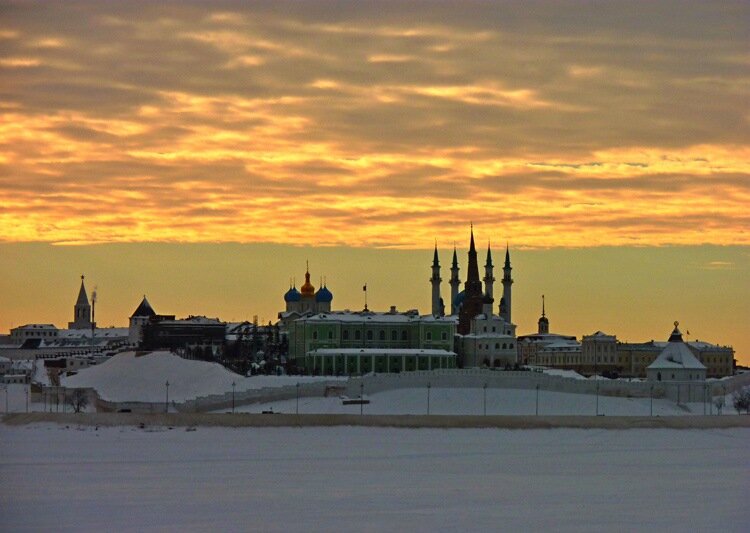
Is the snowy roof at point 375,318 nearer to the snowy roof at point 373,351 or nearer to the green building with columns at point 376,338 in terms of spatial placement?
the green building with columns at point 376,338

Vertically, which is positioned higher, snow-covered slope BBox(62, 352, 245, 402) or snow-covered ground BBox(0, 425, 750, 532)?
snow-covered slope BBox(62, 352, 245, 402)

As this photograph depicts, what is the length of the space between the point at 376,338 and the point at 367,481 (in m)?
62.9

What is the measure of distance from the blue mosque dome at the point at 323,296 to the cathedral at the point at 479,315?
26.8ft

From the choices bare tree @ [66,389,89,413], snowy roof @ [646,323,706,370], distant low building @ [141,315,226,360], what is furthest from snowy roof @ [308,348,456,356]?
distant low building @ [141,315,226,360]

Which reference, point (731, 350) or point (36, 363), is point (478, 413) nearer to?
point (731, 350)

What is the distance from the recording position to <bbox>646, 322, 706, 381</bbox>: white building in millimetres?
105438

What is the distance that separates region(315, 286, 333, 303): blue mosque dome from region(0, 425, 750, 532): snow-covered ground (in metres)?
50.3

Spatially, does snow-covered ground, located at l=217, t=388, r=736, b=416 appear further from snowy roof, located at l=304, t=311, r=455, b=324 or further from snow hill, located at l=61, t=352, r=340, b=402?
snowy roof, located at l=304, t=311, r=455, b=324

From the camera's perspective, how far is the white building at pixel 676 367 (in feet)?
346

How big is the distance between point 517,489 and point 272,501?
8582mm

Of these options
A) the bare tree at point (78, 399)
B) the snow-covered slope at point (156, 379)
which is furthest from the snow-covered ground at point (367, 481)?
the snow-covered slope at point (156, 379)

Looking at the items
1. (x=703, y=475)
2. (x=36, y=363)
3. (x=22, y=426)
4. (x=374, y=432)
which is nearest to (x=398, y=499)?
(x=703, y=475)

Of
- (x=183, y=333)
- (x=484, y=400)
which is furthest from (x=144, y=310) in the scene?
(x=484, y=400)

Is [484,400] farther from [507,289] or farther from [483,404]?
[507,289]
